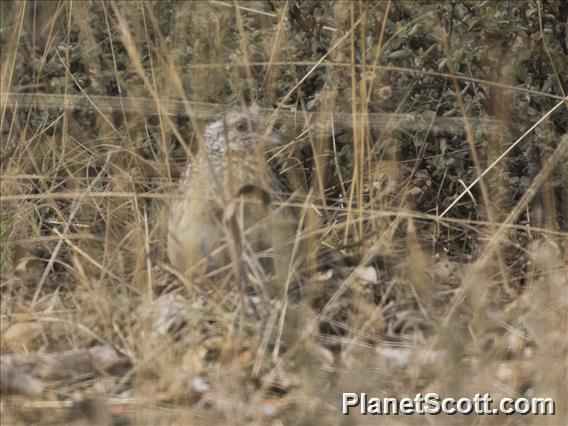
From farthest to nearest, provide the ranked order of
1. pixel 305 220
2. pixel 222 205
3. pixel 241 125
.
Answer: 1. pixel 241 125
2. pixel 305 220
3. pixel 222 205

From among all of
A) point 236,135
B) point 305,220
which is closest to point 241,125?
point 236,135

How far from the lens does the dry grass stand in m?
3.92

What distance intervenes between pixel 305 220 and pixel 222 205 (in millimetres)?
419

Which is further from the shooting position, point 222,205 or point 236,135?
point 236,135

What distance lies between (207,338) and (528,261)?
1262mm

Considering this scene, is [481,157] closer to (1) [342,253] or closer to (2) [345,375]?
(1) [342,253]

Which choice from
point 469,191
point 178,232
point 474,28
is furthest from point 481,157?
point 178,232

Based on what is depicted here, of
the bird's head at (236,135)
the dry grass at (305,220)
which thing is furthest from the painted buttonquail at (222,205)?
the dry grass at (305,220)

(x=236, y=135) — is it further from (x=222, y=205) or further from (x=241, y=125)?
(x=222, y=205)

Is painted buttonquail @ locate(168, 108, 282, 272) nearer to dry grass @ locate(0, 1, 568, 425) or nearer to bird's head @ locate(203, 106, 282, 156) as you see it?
bird's head @ locate(203, 106, 282, 156)

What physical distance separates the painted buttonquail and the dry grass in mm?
108

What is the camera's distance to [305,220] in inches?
186

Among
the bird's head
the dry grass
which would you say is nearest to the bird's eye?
the bird's head

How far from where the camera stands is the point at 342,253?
4.64 metres
